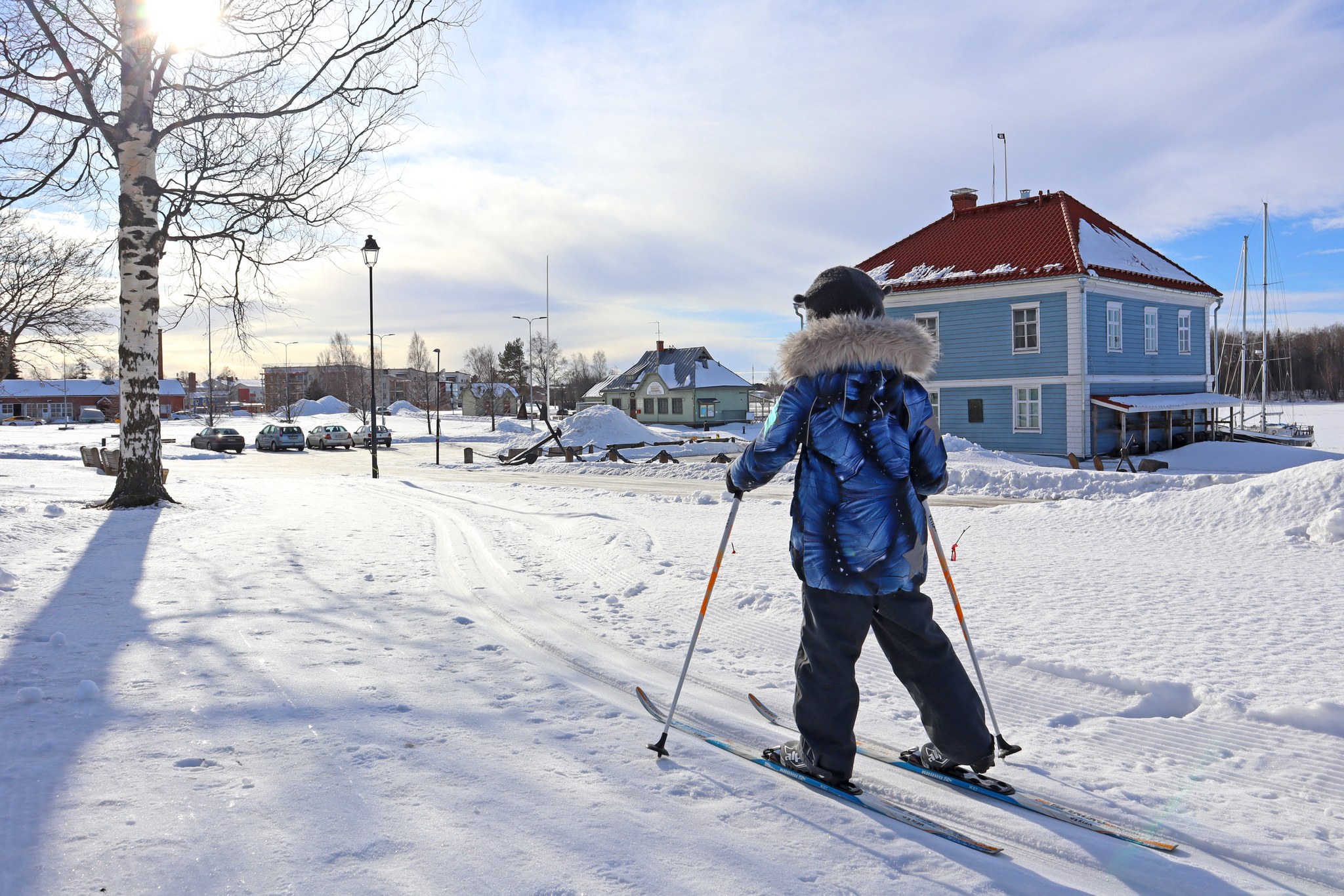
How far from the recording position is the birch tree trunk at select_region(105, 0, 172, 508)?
478 inches

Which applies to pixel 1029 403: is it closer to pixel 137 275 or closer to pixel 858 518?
pixel 137 275

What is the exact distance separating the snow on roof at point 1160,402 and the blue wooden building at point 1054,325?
0.07 m

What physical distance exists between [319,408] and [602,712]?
10513 cm

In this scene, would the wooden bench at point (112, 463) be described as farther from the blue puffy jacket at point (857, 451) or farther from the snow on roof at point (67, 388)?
the snow on roof at point (67, 388)

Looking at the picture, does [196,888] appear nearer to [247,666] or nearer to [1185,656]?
[247,666]

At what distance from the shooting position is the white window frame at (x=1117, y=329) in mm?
25953

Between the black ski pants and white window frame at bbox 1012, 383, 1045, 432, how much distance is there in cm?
2490

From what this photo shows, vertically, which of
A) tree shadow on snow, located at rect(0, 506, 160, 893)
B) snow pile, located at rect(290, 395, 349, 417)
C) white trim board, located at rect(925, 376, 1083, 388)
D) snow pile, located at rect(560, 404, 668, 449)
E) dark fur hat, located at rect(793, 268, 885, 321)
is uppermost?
snow pile, located at rect(290, 395, 349, 417)

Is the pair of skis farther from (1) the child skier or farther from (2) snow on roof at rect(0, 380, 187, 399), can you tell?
(2) snow on roof at rect(0, 380, 187, 399)

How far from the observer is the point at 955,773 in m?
3.52

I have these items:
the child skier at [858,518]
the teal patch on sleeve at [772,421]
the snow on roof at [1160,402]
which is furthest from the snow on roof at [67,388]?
the child skier at [858,518]

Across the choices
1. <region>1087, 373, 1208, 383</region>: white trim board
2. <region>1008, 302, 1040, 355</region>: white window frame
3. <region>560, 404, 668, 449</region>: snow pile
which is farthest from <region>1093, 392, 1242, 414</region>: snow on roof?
<region>560, 404, 668, 449</region>: snow pile

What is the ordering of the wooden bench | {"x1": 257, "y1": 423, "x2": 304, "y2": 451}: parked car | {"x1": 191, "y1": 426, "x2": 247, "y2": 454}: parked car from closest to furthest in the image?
the wooden bench < {"x1": 191, "y1": 426, "x2": 247, "y2": 454}: parked car < {"x1": 257, "y1": 423, "x2": 304, "y2": 451}: parked car

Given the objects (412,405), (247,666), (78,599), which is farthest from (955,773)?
(412,405)
